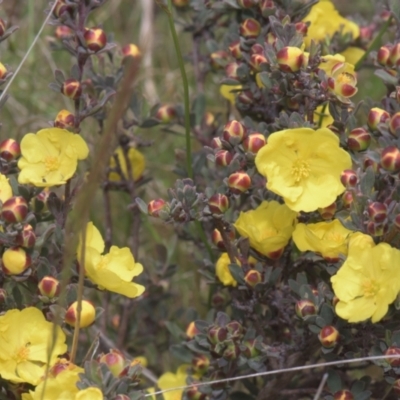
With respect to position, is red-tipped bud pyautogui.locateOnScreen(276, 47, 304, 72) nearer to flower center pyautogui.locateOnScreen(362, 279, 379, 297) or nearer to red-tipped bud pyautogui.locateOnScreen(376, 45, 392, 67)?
red-tipped bud pyautogui.locateOnScreen(376, 45, 392, 67)

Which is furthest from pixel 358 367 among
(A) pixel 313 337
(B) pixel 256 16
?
(B) pixel 256 16

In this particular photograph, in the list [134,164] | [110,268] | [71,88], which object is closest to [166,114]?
[134,164]

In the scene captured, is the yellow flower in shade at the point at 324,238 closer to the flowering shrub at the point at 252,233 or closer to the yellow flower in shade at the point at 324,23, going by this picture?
the flowering shrub at the point at 252,233

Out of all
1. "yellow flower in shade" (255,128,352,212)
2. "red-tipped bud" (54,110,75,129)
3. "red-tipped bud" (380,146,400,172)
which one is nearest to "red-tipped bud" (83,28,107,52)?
"red-tipped bud" (54,110,75,129)

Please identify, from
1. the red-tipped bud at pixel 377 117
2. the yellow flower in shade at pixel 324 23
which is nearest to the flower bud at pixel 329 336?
the red-tipped bud at pixel 377 117

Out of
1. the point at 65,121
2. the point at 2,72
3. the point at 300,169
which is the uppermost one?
the point at 2,72

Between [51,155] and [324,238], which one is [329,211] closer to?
[324,238]
